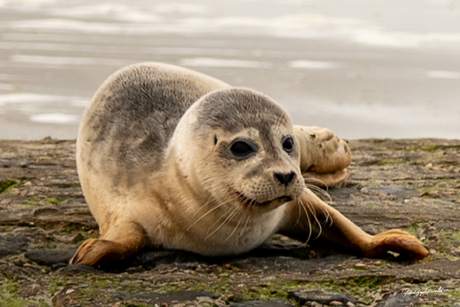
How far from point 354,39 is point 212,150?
34.6 feet

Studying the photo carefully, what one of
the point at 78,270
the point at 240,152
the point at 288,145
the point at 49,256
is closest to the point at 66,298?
the point at 78,270

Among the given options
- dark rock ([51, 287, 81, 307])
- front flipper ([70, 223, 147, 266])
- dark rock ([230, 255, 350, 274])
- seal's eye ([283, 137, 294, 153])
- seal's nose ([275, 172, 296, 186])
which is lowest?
dark rock ([230, 255, 350, 274])

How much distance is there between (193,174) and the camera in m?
3.94

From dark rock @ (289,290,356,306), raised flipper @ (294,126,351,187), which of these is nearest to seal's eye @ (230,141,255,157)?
dark rock @ (289,290,356,306)

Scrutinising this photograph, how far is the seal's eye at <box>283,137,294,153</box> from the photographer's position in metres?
3.94

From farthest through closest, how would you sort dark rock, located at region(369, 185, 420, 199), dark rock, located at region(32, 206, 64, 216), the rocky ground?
dark rock, located at region(369, 185, 420, 199), dark rock, located at region(32, 206, 64, 216), the rocky ground

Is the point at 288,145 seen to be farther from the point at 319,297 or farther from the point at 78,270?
the point at 78,270

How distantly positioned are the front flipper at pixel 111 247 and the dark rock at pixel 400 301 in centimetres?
124

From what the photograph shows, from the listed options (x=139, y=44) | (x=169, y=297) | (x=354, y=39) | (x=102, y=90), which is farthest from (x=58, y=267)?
(x=354, y=39)

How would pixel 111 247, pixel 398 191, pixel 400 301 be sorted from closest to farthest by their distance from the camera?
pixel 400 301 < pixel 111 247 < pixel 398 191

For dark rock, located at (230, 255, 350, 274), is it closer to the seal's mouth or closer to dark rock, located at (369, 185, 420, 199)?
the seal's mouth

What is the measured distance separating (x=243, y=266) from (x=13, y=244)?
1207 millimetres

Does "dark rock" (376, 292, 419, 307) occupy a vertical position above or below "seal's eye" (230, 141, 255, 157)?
below

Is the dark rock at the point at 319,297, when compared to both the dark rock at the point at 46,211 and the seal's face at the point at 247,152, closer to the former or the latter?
the seal's face at the point at 247,152
